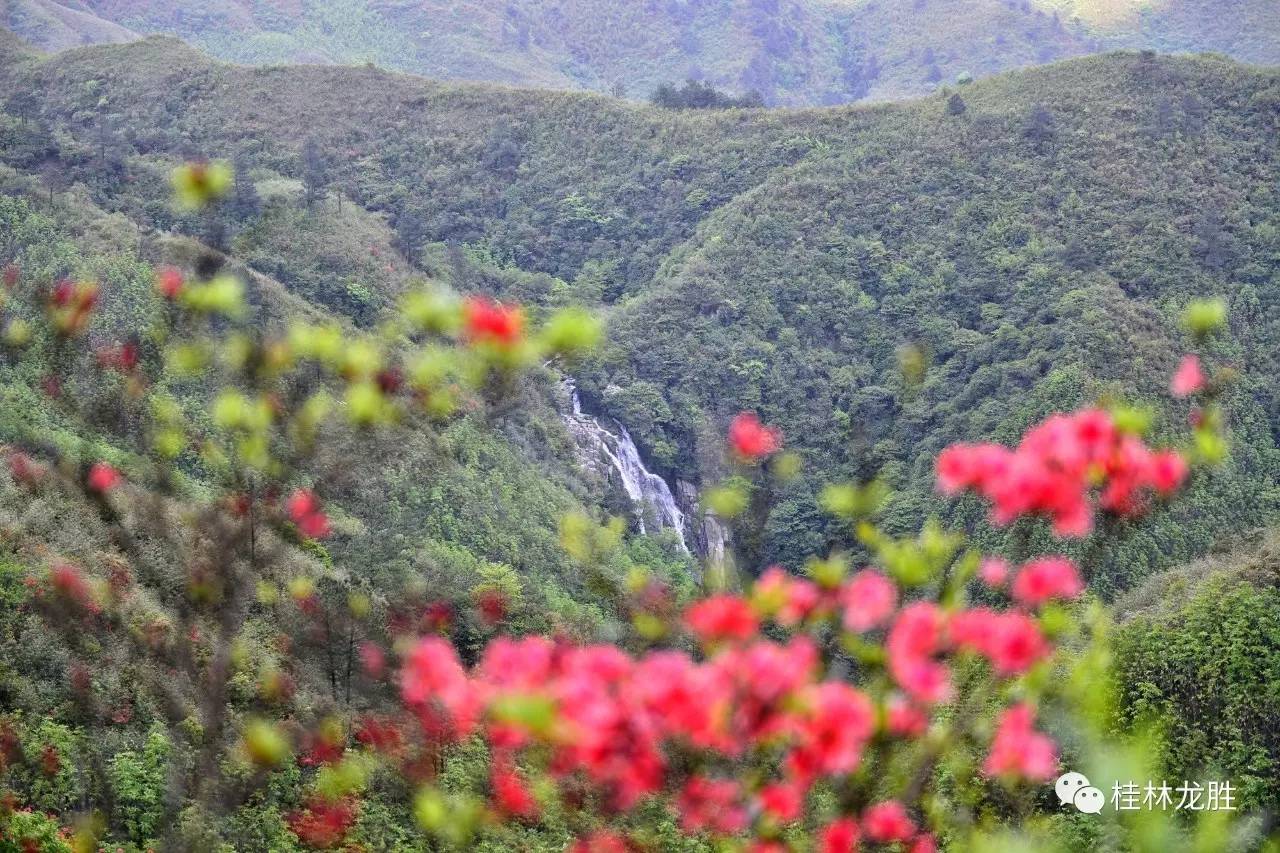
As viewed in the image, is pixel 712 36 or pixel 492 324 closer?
pixel 492 324

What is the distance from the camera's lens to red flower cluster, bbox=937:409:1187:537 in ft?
7.47

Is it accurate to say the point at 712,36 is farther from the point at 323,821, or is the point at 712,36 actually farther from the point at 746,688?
the point at 746,688

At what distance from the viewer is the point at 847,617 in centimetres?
225

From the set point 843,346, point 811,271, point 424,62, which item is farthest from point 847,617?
point 424,62

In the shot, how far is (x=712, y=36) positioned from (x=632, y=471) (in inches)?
2802

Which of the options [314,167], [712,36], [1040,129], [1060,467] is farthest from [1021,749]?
[712,36]

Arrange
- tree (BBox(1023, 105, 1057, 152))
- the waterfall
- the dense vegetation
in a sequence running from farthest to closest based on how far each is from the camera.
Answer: tree (BBox(1023, 105, 1057, 152)), the waterfall, the dense vegetation

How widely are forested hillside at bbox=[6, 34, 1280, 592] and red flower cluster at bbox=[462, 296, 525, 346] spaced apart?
1969cm

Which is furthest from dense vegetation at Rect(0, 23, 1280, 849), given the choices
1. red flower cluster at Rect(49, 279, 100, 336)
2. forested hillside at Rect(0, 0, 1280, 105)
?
forested hillside at Rect(0, 0, 1280, 105)

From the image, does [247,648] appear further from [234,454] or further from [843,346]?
[843,346]

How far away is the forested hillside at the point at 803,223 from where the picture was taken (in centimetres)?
2581

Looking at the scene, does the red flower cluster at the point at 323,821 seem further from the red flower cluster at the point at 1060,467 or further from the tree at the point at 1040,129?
the tree at the point at 1040,129

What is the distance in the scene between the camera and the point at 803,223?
33094mm

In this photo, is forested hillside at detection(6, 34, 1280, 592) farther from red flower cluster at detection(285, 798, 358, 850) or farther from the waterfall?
red flower cluster at detection(285, 798, 358, 850)
